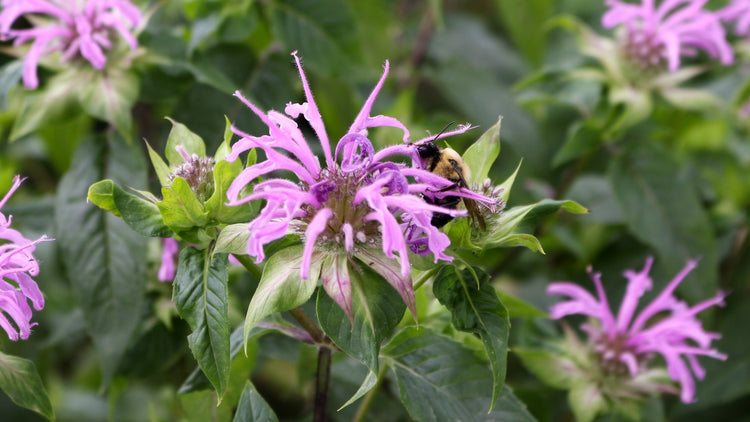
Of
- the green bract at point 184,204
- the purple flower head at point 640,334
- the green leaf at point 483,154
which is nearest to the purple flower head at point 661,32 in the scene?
the purple flower head at point 640,334

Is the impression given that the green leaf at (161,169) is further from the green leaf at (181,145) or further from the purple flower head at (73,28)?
the purple flower head at (73,28)

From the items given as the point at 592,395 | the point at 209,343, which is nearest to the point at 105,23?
the point at 209,343

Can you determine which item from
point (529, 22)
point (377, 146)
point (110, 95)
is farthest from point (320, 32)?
point (529, 22)

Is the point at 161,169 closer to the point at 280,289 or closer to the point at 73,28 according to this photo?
the point at 280,289

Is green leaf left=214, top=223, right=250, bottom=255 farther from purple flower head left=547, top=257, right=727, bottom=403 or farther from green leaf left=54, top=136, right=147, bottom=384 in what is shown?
purple flower head left=547, top=257, right=727, bottom=403

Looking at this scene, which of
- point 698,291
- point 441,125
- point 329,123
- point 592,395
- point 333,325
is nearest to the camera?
point 333,325

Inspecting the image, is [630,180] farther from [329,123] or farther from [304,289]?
[304,289]
